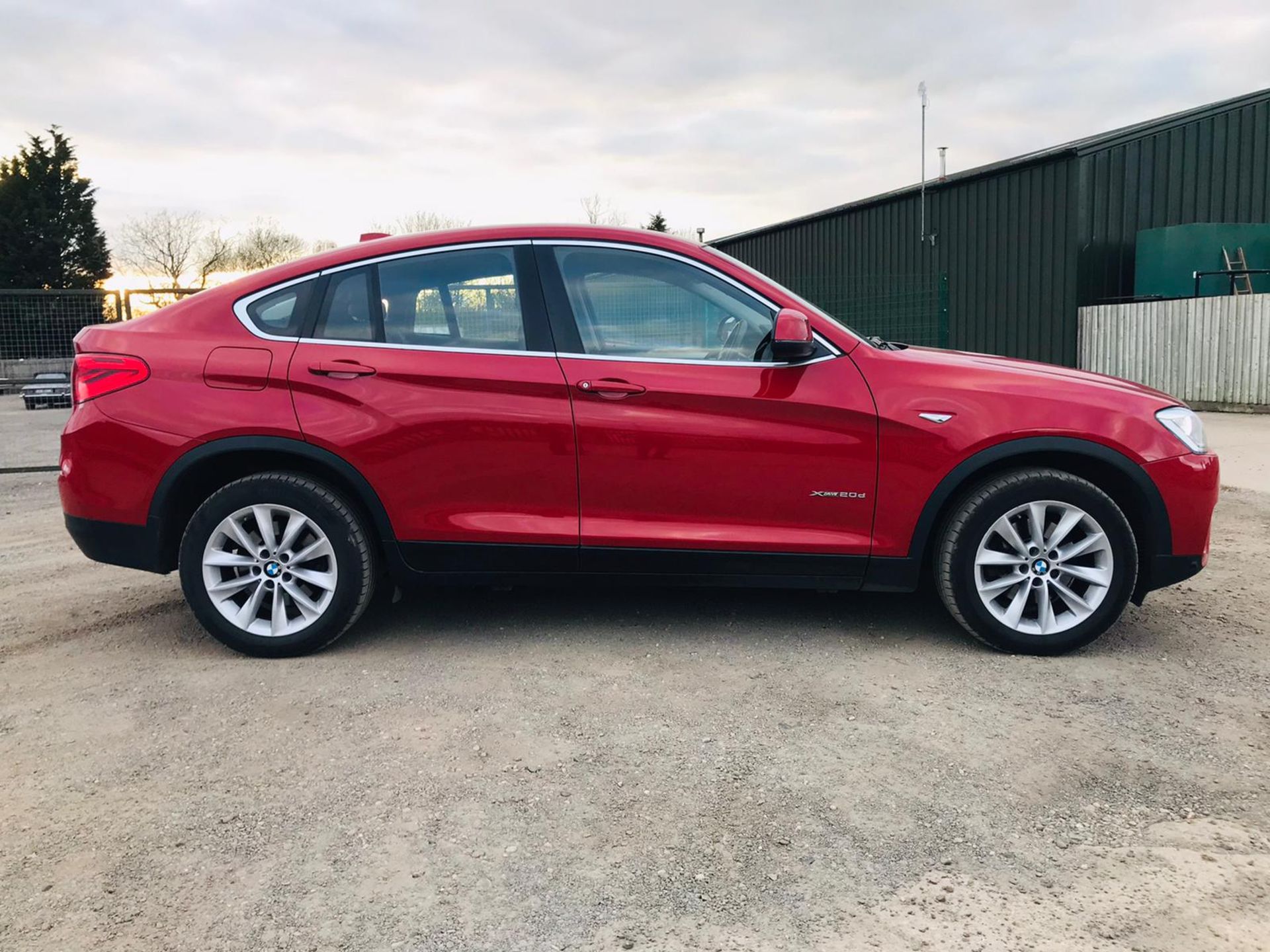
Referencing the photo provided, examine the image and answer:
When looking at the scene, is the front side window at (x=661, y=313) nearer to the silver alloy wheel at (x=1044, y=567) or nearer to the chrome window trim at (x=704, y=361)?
the chrome window trim at (x=704, y=361)

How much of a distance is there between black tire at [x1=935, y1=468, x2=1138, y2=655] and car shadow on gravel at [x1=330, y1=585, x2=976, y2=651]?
21cm

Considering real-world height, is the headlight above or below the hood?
below

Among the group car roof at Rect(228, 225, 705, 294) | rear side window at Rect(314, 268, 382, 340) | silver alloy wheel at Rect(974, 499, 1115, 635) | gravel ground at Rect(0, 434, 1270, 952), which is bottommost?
gravel ground at Rect(0, 434, 1270, 952)

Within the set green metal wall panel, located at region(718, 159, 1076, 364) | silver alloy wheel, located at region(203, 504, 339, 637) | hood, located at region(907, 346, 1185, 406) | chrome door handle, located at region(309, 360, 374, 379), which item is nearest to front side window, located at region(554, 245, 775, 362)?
hood, located at region(907, 346, 1185, 406)

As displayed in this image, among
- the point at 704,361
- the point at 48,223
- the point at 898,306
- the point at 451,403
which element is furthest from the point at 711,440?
the point at 48,223

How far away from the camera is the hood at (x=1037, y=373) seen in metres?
3.96

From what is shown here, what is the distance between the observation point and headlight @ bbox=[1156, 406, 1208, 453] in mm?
3912

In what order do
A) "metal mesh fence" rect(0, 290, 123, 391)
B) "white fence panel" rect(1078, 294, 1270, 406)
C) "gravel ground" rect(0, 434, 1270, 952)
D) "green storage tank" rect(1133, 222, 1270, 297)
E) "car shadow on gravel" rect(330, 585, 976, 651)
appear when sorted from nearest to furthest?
"gravel ground" rect(0, 434, 1270, 952), "car shadow on gravel" rect(330, 585, 976, 651), "white fence panel" rect(1078, 294, 1270, 406), "green storage tank" rect(1133, 222, 1270, 297), "metal mesh fence" rect(0, 290, 123, 391)

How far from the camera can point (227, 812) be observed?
8.92 ft

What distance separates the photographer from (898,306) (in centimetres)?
1744

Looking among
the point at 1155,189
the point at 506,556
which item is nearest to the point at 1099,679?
the point at 506,556

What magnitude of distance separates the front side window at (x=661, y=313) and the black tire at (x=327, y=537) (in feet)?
4.03

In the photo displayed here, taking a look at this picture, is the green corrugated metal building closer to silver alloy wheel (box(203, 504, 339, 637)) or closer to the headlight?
the headlight

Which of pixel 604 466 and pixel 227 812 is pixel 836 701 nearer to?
pixel 604 466
